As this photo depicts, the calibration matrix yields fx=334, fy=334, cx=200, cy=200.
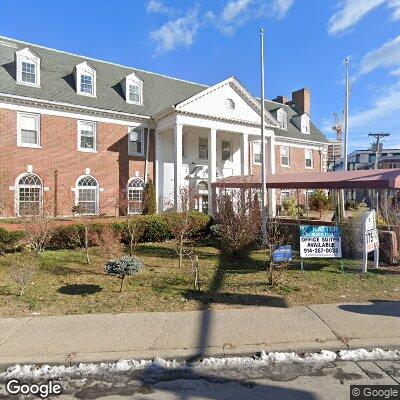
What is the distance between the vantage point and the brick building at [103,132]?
1806 cm

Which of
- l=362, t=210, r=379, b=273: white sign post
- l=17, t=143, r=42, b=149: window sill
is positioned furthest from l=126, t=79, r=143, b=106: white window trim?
l=362, t=210, r=379, b=273: white sign post

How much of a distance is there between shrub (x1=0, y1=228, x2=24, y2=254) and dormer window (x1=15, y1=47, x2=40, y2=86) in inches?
434

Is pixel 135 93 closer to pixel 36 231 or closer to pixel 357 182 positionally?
pixel 36 231

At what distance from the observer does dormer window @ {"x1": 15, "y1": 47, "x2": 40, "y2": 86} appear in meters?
18.3

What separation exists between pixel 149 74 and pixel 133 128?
666 cm

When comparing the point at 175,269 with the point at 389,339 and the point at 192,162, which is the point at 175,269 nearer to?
the point at 389,339

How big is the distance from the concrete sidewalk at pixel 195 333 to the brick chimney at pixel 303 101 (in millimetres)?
31940

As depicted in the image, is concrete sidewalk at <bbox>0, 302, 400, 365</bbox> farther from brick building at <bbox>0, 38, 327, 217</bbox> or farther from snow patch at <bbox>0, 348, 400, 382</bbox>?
brick building at <bbox>0, 38, 327, 217</bbox>

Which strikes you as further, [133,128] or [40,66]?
[133,128]

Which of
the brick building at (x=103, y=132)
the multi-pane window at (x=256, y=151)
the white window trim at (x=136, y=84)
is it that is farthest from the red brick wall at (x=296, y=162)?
the white window trim at (x=136, y=84)

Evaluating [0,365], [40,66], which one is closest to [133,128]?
[40,66]

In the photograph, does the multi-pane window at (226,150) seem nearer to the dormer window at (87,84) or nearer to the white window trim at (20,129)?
the dormer window at (87,84)

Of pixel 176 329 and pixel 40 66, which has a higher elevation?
pixel 40 66

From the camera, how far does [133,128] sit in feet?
71.6
